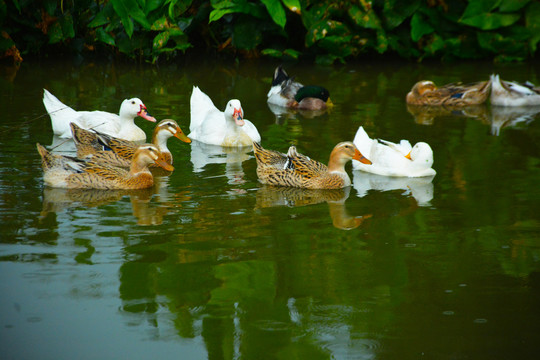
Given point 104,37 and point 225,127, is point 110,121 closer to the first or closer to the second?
point 225,127

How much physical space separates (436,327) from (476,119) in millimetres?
7390

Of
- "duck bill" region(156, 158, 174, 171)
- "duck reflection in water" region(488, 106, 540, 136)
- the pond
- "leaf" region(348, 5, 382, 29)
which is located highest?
"leaf" region(348, 5, 382, 29)

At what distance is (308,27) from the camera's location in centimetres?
1719

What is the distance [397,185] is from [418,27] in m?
9.64

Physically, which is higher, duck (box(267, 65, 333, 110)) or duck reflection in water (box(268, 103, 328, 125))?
duck (box(267, 65, 333, 110))

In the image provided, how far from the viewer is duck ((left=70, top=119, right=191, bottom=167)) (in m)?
9.09

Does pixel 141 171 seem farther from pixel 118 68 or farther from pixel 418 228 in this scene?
pixel 118 68

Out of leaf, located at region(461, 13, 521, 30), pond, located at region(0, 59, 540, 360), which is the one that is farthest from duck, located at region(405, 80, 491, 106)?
leaf, located at region(461, 13, 521, 30)

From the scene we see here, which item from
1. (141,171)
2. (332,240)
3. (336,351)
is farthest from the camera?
(141,171)

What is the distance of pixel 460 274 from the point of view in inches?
224

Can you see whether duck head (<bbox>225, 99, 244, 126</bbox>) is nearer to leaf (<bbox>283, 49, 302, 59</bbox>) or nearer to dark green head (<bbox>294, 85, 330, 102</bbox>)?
dark green head (<bbox>294, 85, 330, 102</bbox>)

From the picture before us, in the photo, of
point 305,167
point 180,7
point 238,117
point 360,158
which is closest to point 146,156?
point 305,167

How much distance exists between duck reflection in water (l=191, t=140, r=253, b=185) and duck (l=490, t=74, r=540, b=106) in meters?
4.84

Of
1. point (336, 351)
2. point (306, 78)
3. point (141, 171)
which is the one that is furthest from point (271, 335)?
point (306, 78)
